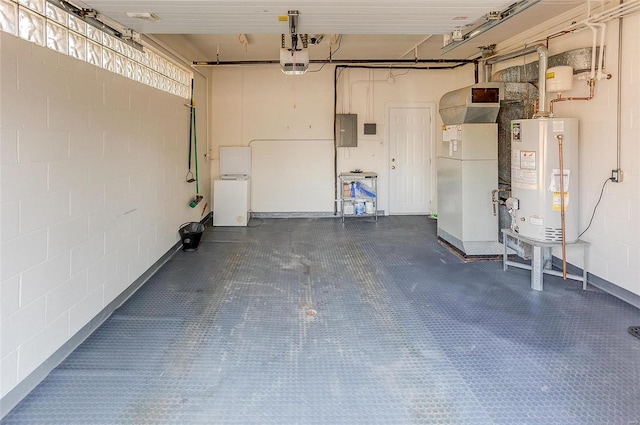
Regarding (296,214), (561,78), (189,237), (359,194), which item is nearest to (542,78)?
(561,78)

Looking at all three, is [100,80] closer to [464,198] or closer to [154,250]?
[154,250]

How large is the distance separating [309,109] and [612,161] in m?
4.86

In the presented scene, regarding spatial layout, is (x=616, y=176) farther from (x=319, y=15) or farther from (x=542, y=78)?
(x=319, y=15)

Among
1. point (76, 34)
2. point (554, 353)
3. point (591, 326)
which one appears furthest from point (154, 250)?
point (591, 326)

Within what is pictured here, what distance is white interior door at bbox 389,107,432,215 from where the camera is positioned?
732cm

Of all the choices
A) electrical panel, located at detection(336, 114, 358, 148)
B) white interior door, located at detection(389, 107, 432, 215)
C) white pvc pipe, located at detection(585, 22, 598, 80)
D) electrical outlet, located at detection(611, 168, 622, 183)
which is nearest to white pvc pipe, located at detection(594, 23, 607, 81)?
white pvc pipe, located at detection(585, 22, 598, 80)

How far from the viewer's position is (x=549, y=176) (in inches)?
143

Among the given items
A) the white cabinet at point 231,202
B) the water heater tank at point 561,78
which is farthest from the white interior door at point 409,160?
the water heater tank at point 561,78

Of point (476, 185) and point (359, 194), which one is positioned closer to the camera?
point (476, 185)

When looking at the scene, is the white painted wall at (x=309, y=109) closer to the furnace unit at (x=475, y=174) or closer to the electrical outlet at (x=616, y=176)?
the furnace unit at (x=475, y=174)

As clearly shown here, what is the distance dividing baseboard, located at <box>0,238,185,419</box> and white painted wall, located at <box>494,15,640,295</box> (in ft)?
14.0

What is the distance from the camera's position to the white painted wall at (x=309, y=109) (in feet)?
23.3

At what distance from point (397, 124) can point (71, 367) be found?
6313 millimetres

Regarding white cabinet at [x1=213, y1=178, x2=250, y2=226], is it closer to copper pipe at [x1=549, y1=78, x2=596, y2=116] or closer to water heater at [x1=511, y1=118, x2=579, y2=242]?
water heater at [x1=511, y1=118, x2=579, y2=242]
